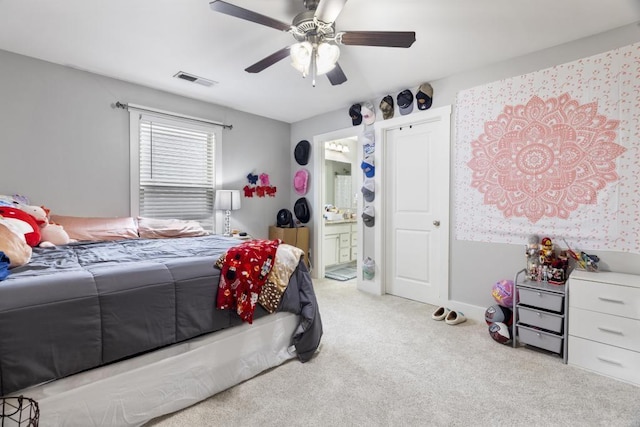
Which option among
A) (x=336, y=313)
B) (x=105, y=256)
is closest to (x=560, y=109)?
(x=336, y=313)

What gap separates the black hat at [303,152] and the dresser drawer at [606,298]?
342 cm

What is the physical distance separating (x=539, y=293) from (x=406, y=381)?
123 centimetres

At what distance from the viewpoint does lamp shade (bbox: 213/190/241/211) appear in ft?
12.5

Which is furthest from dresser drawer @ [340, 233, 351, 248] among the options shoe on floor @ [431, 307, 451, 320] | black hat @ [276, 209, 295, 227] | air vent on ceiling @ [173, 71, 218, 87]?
air vent on ceiling @ [173, 71, 218, 87]

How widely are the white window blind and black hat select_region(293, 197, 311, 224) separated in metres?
1.27

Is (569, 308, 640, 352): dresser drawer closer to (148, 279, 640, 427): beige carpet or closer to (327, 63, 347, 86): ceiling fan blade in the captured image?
(148, 279, 640, 427): beige carpet

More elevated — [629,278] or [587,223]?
[587,223]

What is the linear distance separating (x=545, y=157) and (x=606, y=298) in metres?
1.15

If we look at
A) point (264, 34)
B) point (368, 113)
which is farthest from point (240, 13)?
point (368, 113)

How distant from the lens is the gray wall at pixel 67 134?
2.69 metres

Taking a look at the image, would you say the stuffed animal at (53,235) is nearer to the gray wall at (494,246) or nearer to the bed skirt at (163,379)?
the bed skirt at (163,379)

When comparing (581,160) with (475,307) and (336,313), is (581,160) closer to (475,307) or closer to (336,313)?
(475,307)

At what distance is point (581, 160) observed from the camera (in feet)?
7.79

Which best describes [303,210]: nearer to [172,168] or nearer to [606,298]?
[172,168]
